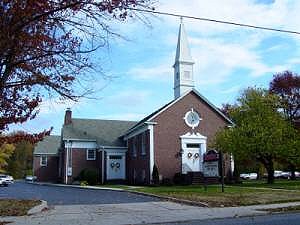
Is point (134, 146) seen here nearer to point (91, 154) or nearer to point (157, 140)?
point (157, 140)

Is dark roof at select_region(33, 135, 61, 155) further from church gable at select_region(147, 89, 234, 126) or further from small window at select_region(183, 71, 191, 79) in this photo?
small window at select_region(183, 71, 191, 79)

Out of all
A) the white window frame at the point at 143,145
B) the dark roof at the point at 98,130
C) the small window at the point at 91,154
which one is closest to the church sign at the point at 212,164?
the white window frame at the point at 143,145

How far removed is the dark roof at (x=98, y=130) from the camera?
5266cm

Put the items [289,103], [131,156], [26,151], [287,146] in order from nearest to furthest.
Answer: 1. [287,146]
2. [131,156]
3. [289,103]
4. [26,151]

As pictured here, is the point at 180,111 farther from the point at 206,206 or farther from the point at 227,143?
the point at 206,206

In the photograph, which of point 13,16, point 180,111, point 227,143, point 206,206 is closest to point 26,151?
point 180,111

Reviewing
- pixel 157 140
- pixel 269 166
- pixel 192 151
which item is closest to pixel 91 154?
pixel 157 140

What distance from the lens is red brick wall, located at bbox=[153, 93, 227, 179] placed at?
41.3 metres

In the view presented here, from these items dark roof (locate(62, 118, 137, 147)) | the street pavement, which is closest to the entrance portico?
dark roof (locate(62, 118, 137, 147))

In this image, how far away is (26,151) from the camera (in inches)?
4063

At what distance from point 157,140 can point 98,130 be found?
15.8 meters

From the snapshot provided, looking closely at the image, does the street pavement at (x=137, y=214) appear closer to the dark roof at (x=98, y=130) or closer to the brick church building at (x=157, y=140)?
the brick church building at (x=157, y=140)

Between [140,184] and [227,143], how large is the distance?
35.9ft

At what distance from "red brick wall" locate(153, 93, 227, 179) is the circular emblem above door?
288 millimetres
